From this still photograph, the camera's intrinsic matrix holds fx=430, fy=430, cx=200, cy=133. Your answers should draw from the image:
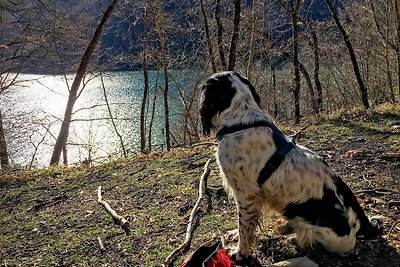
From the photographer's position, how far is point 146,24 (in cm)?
1700

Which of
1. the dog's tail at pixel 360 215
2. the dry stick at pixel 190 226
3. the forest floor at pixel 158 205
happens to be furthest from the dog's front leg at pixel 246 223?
the dog's tail at pixel 360 215

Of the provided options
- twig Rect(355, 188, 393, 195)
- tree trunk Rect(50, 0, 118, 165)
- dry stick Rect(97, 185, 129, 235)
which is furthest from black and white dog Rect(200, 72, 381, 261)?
tree trunk Rect(50, 0, 118, 165)

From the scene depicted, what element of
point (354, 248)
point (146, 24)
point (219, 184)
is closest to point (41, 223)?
point (219, 184)

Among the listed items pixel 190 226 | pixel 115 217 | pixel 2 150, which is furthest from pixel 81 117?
pixel 190 226

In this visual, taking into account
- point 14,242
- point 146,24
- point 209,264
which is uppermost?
point 146,24

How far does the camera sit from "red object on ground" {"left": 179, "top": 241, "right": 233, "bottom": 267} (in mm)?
3256

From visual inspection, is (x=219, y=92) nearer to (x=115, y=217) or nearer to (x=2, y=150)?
(x=115, y=217)

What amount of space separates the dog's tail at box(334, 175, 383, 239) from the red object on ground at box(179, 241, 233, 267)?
3.55 feet

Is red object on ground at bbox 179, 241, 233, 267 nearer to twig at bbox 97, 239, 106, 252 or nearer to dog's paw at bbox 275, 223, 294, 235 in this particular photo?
dog's paw at bbox 275, 223, 294, 235

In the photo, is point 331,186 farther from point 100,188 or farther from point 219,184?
point 100,188

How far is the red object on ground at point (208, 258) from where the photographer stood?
326 cm

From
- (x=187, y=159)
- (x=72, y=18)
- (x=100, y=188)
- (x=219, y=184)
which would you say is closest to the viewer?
(x=219, y=184)

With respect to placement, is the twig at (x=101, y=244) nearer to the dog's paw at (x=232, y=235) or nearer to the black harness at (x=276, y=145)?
the dog's paw at (x=232, y=235)

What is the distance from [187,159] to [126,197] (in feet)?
5.29
